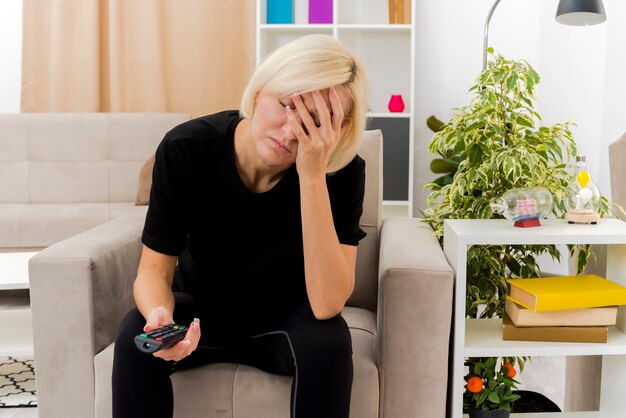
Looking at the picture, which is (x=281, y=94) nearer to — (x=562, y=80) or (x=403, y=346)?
(x=403, y=346)

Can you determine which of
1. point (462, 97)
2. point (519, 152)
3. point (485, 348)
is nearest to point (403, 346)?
point (485, 348)

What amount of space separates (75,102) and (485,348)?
3.07 meters

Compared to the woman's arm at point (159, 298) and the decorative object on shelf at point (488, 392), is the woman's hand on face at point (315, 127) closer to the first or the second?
the woman's arm at point (159, 298)

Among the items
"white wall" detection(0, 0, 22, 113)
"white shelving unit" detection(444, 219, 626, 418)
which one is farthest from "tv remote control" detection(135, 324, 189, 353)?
"white wall" detection(0, 0, 22, 113)

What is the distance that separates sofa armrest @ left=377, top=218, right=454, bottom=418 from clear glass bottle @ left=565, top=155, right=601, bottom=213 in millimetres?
402

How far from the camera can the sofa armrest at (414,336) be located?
4.36ft

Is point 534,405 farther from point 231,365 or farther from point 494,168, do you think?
point 231,365

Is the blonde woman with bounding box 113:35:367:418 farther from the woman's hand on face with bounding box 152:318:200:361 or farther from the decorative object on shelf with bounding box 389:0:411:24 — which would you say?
the decorative object on shelf with bounding box 389:0:411:24

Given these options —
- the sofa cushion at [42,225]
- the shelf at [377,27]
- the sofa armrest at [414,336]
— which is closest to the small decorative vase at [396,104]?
the shelf at [377,27]

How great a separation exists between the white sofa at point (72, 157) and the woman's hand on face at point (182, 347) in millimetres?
2248

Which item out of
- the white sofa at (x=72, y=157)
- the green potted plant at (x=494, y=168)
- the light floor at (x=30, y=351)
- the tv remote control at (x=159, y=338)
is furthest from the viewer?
the white sofa at (x=72, y=157)

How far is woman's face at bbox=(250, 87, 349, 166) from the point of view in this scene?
1172 millimetres

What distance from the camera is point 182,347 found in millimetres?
1116

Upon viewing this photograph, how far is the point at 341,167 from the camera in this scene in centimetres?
131
